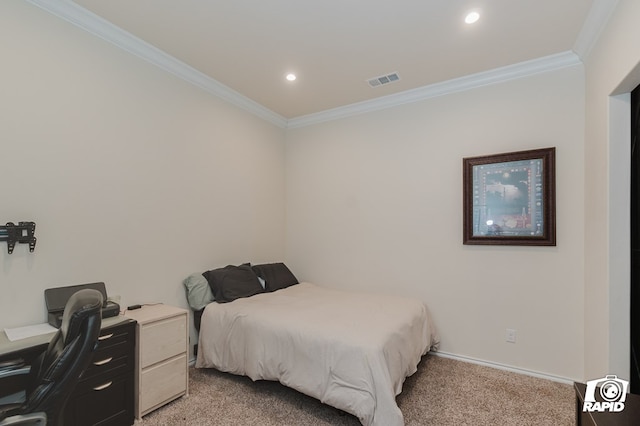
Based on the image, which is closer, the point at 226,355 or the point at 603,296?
the point at 603,296

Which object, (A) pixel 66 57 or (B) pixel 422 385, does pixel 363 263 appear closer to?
(B) pixel 422 385

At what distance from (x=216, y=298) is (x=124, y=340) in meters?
1.01

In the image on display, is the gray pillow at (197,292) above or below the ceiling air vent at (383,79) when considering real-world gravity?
below

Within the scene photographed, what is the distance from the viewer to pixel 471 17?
2.28 meters

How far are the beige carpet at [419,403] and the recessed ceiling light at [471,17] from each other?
2.95 m

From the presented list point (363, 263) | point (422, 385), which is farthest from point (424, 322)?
point (363, 263)

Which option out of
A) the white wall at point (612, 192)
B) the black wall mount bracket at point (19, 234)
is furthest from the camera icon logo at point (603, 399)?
the black wall mount bracket at point (19, 234)

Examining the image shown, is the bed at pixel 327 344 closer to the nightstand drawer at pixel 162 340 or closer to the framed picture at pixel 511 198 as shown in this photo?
the nightstand drawer at pixel 162 340

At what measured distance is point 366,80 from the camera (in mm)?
3234

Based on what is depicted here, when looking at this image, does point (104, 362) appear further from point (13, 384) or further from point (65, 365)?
point (65, 365)

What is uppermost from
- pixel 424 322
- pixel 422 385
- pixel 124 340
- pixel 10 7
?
pixel 10 7

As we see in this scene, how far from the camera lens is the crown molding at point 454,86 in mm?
2760

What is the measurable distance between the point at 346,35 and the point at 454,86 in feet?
4.67

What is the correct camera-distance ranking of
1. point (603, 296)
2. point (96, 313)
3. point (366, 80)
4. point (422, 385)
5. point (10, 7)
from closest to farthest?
point (96, 313)
point (10, 7)
point (603, 296)
point (422, 385)
point (366, 80)
